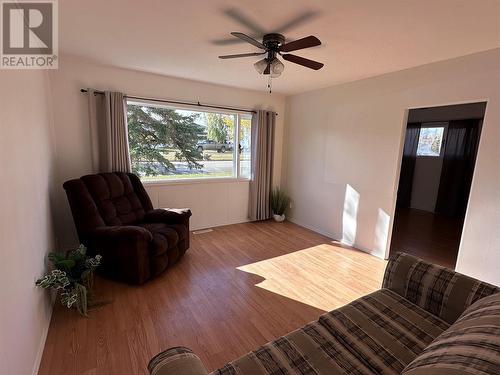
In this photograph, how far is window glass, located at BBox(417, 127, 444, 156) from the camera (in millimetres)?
5504

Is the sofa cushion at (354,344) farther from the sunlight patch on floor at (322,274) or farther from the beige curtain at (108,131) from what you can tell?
the beige curtain at (108,131)

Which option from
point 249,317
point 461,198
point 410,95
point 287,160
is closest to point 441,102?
point 410,95

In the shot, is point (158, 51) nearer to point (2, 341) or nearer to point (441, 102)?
point (2, 341)

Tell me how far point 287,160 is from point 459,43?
291 cm

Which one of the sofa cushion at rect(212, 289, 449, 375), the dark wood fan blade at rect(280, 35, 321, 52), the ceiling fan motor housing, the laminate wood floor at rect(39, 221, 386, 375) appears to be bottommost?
the laminate wood floor at rect(39, 221, 386, 375)

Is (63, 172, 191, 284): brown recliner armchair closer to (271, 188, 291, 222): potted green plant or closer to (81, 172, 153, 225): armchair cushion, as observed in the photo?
(81, 172, 153, 225): armchair cushion

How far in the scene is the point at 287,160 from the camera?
4.73 meters

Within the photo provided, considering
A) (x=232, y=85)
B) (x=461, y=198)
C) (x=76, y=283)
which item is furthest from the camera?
(x=461, y=198)

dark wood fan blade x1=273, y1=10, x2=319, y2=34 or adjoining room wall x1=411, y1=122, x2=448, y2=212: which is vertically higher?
dark wood fan blade x1=273, y1=10, x2=319, y2=34

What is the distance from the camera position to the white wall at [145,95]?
2918mm

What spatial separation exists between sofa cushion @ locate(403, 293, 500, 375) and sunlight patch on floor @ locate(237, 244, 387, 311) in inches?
54.2

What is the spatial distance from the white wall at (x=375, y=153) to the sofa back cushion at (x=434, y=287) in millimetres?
1293

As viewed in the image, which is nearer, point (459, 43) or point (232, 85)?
point (459, 43)

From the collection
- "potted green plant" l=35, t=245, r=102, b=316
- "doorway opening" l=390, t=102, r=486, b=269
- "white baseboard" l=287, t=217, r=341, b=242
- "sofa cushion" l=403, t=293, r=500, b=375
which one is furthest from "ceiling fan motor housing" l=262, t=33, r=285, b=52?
"doorway opening" l=390, t=102, r=486, b=269
